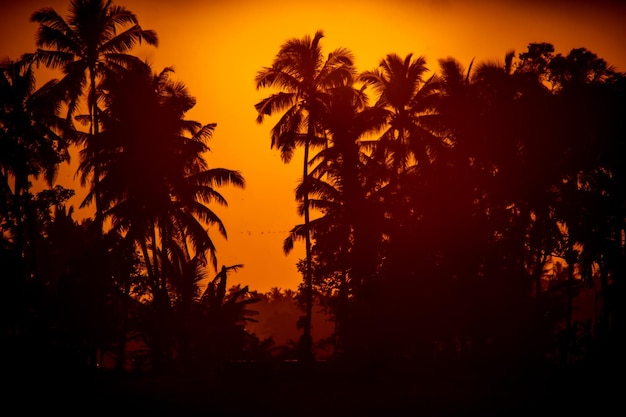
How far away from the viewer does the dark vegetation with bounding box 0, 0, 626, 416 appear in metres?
32.5

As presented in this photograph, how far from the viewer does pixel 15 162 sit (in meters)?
36.7

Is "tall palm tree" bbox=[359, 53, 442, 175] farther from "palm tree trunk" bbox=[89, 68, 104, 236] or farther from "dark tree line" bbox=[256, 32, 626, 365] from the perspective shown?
"palm tree trunk" bbox=[89, 68, 104, 236]

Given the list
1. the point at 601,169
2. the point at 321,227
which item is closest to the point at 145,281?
the point at 321,227

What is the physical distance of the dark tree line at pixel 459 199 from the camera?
34.5 meters

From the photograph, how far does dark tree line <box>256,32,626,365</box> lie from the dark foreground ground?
1280mm

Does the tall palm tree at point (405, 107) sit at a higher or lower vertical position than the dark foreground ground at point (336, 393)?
higher

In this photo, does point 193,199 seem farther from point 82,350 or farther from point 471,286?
point 471,286

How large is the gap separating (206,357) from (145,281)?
6675mm

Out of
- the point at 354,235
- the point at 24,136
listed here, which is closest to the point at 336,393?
the point at 354,235

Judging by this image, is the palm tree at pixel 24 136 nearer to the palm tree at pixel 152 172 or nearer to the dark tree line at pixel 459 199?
the palm tree at pixel 152 172

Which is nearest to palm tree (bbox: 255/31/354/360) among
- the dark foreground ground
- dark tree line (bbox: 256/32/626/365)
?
dark tree line (bbox: 256/32/626/365)

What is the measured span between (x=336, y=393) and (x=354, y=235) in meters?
7.74

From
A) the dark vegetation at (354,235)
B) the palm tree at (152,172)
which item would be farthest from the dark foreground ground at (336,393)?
the palm tree at (152,172)

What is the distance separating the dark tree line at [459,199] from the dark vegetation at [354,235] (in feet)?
0.28
